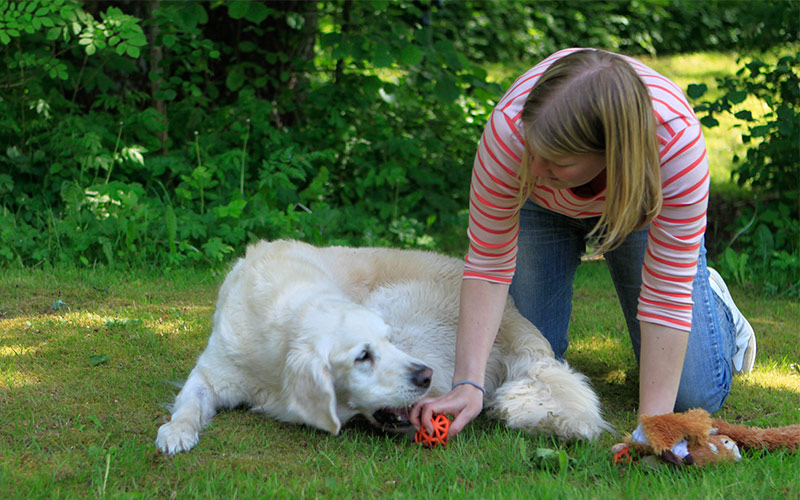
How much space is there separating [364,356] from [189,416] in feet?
2.10

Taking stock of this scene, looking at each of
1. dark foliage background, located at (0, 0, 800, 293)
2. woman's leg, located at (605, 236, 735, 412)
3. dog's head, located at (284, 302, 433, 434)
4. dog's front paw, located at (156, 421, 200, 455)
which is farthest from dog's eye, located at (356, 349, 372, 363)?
dark foliage background, located at (0, 0, 800, 293)

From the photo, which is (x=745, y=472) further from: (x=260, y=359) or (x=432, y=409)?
(x=260, y=359)

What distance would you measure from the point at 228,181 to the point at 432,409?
11.5ft

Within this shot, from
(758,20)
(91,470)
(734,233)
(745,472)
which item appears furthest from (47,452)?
(758,20)

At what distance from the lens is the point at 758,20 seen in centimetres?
528

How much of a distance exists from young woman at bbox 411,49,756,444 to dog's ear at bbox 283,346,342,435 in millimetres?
284

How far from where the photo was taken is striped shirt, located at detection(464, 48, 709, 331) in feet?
7.54

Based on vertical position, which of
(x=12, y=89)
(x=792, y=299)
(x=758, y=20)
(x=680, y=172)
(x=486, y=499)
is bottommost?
(x=792, y=299)

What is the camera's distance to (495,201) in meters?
2.54

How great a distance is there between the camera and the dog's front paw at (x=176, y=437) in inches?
97.3

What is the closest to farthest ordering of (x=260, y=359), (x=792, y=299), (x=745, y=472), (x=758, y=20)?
(x=745, y=472)
(x=260, y=359)
(x=792, y=299)
(x=758, y=20)

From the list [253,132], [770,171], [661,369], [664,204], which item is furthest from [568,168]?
[253,132]

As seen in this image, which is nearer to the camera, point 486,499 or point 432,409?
point 486,499

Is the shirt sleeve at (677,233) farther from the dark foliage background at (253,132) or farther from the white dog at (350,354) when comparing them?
the dark foliage background at (253,132)
